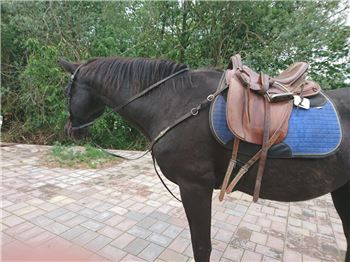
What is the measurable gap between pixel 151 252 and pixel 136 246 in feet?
0.54

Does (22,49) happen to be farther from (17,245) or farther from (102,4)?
(17,245)

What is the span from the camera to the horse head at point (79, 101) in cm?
181

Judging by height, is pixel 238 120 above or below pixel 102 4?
below

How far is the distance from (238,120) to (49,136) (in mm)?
6274

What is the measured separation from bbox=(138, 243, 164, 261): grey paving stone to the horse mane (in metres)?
1.45

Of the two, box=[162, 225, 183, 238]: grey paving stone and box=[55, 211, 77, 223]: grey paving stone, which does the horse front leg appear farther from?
box=[55, 211, 77, 223]: grey paving stone

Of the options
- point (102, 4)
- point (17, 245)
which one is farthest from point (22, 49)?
point (17, 245)

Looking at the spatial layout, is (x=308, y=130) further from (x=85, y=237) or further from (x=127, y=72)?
(x=85, y=237)

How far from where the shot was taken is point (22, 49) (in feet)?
23.4

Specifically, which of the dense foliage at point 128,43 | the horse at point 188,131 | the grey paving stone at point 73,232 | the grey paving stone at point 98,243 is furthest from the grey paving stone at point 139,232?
the dense foliage at point 128,43

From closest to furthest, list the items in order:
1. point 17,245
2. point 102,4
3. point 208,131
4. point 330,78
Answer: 1. point 208,131
2. point 17,245
3. point 330,78
4. point 102,4

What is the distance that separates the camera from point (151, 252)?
2291mm

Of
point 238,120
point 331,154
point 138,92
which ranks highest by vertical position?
point 138,92

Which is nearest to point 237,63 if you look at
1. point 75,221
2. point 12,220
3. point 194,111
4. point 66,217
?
point 194,111
